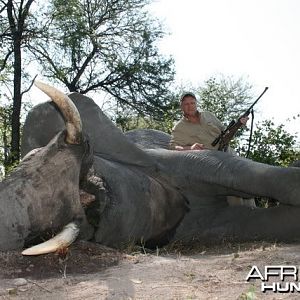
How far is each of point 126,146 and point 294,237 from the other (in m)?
1.77

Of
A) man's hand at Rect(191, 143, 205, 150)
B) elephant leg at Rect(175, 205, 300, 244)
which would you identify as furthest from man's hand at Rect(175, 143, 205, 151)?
elephant leg at Rect(175, 205, 300, 244)

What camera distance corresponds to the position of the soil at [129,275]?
10.9 ft

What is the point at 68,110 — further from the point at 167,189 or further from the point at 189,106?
the point at 189,106

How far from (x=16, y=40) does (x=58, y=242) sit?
48.8 feet

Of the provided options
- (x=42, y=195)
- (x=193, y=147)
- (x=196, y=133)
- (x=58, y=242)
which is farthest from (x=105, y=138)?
(x=58, y=242)

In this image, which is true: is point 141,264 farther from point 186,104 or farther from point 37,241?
point 186,104

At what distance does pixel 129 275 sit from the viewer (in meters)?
3.76

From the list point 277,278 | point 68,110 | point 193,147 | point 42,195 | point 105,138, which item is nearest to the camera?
point 277,278

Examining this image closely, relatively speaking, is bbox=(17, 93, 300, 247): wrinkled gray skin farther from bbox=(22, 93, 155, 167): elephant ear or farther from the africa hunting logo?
the africa hunting logo

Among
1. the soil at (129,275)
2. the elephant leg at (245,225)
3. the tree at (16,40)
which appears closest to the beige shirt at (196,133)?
the elephant leg at (245,225)

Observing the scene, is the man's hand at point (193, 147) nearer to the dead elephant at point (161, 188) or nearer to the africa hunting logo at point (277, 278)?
the dead elephant at point (161, 188)

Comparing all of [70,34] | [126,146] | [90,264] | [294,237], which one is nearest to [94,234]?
[90,264]

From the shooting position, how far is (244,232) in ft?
18.2

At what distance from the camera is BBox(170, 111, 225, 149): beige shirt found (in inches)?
249
